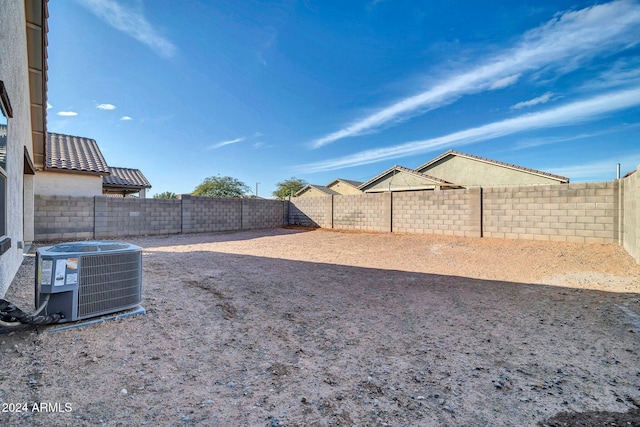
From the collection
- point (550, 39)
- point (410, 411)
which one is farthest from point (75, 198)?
point (550, 39)

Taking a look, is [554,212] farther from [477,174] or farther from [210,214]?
[210,214]

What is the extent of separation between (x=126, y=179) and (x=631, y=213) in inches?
793

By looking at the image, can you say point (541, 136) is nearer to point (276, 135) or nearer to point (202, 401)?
point (276, 135)

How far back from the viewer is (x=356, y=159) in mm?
24406

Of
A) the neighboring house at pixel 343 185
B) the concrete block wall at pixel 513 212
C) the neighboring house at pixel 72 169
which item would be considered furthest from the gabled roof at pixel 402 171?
the neighboring house at pixel 72 169

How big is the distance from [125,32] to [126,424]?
30.3 ft

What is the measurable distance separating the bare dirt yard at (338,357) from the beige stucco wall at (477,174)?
15.4 meters

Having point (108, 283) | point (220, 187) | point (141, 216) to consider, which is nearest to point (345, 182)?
point (220, 187)

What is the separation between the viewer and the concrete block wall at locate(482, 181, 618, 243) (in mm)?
7477

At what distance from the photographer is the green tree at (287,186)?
1516 inches

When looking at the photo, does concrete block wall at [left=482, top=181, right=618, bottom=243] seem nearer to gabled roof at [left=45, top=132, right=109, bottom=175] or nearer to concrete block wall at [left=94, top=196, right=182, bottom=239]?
concrete block wall at [left=94, top=196, right=182, bottom=239]

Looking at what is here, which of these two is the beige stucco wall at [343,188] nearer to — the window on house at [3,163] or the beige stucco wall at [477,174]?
the beige stucco wall at [477,174]

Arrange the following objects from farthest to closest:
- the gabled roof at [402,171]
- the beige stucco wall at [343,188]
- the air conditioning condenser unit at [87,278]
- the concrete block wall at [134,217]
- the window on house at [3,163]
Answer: the beige stucco wall at [343,188] < the gabled roof at [402,171] < the concrete block wall at [134,217] < the window on house at [3,163] < the air conditioning condenser unit at [87,278]

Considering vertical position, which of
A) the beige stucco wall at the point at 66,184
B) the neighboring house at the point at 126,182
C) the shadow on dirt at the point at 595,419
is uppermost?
the neighboring house at the point at 126,182
